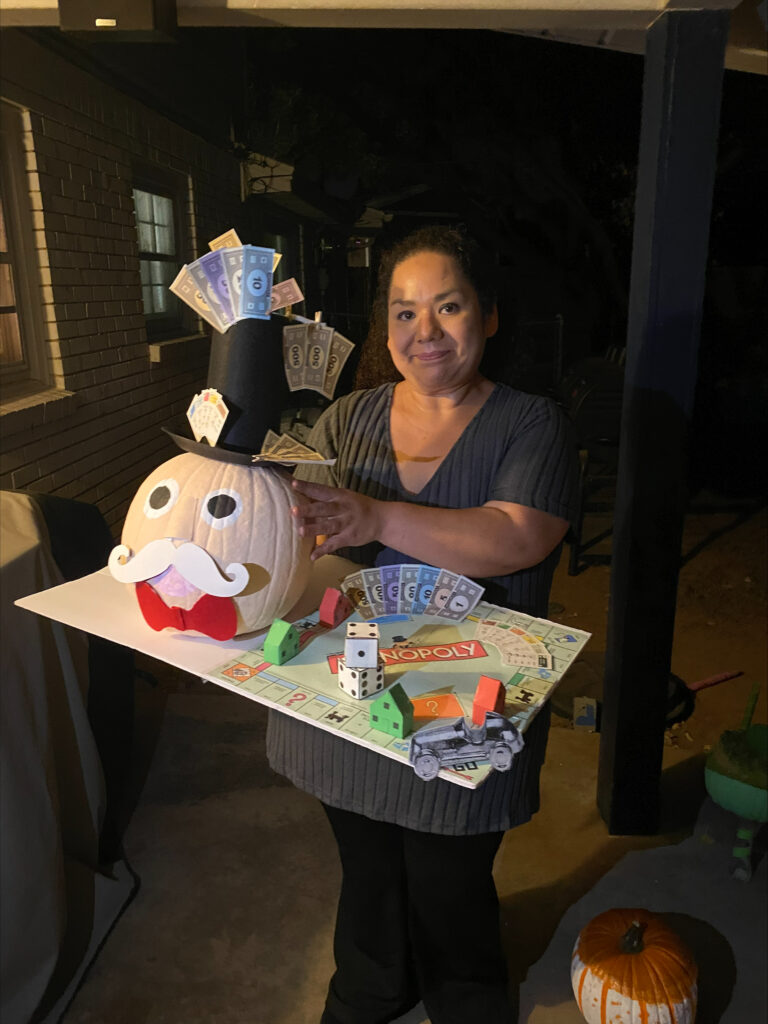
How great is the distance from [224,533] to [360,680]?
0.23 metres

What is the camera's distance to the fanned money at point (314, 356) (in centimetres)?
89

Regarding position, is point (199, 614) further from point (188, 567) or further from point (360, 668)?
point (360, 668)

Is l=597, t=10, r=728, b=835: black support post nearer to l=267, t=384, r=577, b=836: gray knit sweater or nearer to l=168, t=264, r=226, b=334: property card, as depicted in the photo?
l=267, t=384, r=577, b=836: gray knit sweater

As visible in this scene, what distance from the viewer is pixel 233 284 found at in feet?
2.76

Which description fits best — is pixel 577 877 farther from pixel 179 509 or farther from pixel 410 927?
pixel 179 509

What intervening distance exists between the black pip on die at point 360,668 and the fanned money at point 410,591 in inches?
6.1

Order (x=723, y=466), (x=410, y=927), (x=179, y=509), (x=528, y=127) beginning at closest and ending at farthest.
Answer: (x=179, y=509) → (x=410, y=927) → (x=528, y=127) → (x=723, y=466)

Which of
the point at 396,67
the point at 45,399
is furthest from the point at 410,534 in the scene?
the point at 396,67

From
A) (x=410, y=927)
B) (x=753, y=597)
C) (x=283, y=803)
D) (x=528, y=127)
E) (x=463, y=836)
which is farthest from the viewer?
(x=753, y=597)

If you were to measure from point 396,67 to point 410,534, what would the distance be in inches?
38.1

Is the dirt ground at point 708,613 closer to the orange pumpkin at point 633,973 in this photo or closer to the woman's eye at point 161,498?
the orange pumpkin at point 633,973

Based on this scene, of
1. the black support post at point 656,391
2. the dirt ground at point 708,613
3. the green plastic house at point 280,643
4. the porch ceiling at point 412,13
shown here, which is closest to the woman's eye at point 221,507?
the green plastic house at point 280,643

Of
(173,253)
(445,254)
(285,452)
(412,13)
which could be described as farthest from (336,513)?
(412,13)

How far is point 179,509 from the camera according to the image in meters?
0.87
